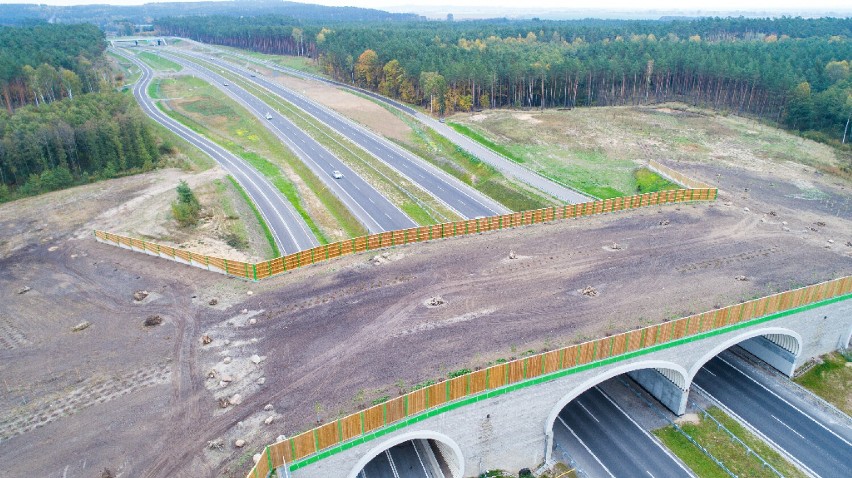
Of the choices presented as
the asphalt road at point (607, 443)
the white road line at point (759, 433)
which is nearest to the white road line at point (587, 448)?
the asphalt road at point (607, 443)

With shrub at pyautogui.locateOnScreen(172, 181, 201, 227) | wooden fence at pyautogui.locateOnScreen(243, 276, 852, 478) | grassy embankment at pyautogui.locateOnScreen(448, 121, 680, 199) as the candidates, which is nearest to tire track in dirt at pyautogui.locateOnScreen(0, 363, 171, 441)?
wooden fence at pyautogui.locateOnScreen(243, 276, 852, 478)

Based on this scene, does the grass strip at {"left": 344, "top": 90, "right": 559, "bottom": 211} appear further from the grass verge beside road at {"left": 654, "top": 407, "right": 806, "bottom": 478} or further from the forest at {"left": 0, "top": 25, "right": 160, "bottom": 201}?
the forest at {"left": 0, "top": 25, "right": 160, "bottom": 201}

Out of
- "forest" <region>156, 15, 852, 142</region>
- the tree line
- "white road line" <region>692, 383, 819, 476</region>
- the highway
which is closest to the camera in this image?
the highway

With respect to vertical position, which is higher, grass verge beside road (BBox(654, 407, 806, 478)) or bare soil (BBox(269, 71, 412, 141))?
bare soil (BBox(269, 71, 412, 141))

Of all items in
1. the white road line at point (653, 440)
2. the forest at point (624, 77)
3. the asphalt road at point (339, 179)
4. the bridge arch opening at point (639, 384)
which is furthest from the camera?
the forest at point (624, 77)

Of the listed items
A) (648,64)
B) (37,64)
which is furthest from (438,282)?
(37,64)

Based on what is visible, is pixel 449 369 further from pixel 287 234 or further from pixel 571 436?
pixel 287 234

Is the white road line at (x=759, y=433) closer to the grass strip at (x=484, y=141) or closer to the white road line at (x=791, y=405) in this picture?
the white road line at (x=791, y=405)
